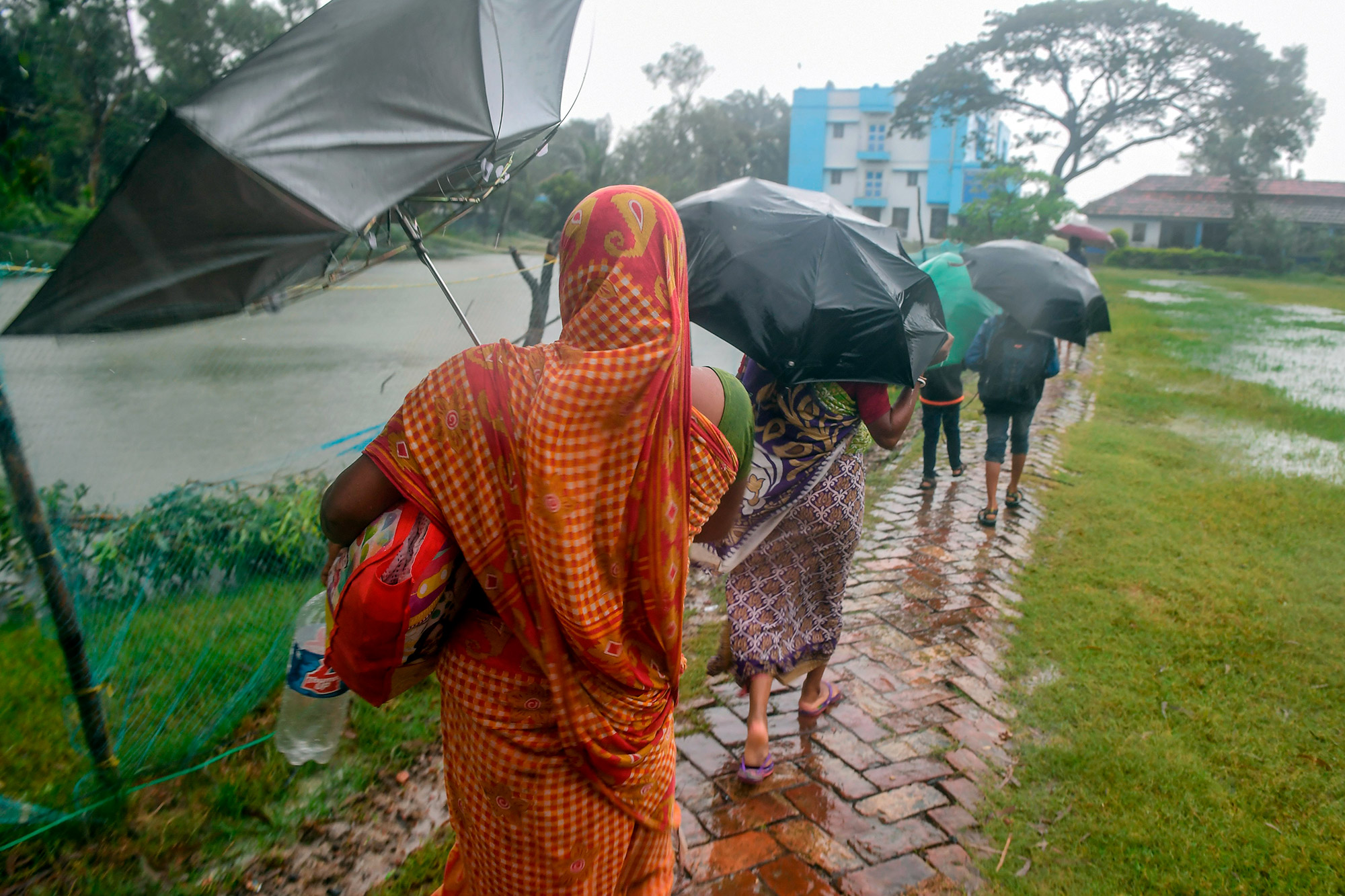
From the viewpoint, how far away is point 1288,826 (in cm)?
280

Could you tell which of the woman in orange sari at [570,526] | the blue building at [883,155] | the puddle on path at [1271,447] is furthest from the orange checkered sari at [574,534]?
the blue building at [883,155]

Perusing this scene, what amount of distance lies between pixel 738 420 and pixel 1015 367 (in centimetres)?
445

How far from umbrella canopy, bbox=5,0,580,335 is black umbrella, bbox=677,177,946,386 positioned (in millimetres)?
848

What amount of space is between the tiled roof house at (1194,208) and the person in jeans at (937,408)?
40.7m

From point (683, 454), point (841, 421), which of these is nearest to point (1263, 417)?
point (841, 421)

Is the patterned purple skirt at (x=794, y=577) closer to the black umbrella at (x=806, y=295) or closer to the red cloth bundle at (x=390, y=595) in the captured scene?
the black umbrella at (x=806, y=295)

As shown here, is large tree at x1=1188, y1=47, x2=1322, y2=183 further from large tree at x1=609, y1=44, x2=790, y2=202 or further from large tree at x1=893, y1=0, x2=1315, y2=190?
large tree at x1=609, y1=44, x2=790, y2=202

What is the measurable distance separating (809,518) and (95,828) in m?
2.40

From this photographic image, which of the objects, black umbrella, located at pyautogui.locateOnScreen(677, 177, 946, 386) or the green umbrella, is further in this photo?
the green umbrella

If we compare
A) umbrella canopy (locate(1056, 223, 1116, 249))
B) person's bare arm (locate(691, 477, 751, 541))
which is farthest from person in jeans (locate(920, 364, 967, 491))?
umbrella canopy (locate(1056, 223, 1116, 249))

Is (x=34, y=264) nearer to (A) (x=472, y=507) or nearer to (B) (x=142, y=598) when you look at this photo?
(B) (x=142, y=598)

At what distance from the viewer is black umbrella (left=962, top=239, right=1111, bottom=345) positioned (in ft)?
17.5

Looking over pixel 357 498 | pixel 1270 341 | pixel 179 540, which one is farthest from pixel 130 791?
pixel 1270 341

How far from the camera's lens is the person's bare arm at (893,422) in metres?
2.81
